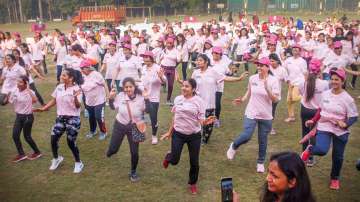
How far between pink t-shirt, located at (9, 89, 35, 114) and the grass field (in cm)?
115

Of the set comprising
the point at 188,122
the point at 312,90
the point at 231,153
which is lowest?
the point at 231,153

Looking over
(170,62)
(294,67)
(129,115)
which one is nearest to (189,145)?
(129,115)

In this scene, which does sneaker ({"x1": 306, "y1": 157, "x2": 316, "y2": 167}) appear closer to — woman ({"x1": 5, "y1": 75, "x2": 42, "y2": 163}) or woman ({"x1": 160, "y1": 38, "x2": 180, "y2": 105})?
woman ({"x1": 5, "y1": 75, "x2": 42, "y2": 163})

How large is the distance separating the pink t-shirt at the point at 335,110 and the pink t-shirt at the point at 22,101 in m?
5.38

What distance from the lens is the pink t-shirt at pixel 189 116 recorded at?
21.0ft

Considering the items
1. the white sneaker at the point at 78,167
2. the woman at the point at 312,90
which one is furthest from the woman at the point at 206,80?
the white sneaker at the point at 78,167

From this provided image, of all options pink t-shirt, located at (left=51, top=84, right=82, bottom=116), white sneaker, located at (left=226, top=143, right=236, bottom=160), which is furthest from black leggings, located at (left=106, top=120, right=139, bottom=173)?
white sneaker, located at (left=226, top=143, right=236, bottom=160)

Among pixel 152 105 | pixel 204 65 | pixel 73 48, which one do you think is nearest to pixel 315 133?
pixel 204 65

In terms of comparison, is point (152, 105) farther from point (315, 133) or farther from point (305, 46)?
point (305, 46)

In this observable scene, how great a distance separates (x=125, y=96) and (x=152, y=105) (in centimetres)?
216

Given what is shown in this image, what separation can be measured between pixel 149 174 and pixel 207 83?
2280mm

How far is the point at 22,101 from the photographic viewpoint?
25.6 ft

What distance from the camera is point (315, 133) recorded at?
6.54 metres

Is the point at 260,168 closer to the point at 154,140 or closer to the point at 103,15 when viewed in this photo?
the point at 154,140
